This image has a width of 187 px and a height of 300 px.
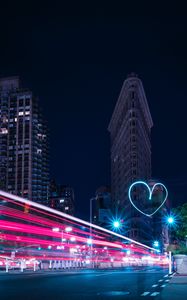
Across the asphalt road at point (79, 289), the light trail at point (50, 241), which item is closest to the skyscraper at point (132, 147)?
the light trail at point (50, 241)

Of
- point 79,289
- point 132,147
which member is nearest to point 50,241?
point 79,289

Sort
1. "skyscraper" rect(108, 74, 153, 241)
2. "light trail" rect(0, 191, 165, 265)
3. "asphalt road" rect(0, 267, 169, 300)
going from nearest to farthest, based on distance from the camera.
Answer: "asphalt road" rect(0, 267, 169, 300), "light trail" rect(0, 191, 165, 265), "skyscraper" rect(108, 74, 153, 241)

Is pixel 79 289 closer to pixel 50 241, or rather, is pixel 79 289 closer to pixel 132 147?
pixel 50 241

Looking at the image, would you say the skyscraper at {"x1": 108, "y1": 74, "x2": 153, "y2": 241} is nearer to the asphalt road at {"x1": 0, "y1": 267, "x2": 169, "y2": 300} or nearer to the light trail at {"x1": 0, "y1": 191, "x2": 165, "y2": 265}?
the light trail at {"x1": 0, "y1": 191, "x2": 165, "y2": 265}

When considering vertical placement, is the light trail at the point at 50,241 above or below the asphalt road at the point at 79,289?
above

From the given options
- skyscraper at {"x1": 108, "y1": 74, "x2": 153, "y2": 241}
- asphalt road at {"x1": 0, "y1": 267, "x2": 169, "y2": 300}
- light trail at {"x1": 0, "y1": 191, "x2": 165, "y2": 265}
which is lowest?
asphalt road at {"x1": 0, "y1": 267, "x2": 169, "y2": 300}

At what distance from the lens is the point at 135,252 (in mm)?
146500

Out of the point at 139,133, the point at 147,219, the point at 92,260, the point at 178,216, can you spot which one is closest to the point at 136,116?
the point at 139,133

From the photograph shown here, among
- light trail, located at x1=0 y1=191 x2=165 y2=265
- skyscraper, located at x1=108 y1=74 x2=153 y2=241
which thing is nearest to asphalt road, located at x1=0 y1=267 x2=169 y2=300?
light trail, located at x1=0 y1=191 x2=165 y2=265

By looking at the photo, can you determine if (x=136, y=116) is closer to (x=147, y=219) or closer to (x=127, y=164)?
(x=127, y=164)

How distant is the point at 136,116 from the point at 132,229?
145ft

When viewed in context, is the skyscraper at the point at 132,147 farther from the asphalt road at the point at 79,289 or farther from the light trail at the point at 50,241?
the asphalt road at the point at 79,289

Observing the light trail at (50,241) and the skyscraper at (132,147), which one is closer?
the light trail at (50,241)

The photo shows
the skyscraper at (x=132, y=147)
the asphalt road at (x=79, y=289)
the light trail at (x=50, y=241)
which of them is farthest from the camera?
the skyscraper at (x=132, y=147)
